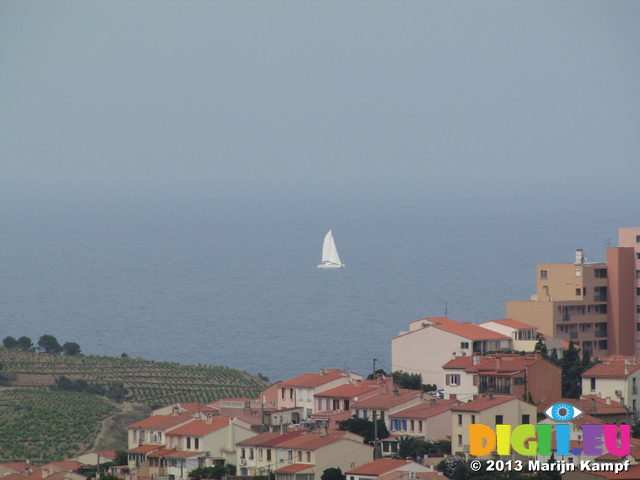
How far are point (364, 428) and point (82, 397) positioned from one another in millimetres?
31777

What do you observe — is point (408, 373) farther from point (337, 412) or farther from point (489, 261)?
point (489, 261)

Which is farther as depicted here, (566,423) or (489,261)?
(489,261)

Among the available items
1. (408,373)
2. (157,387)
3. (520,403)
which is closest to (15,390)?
(157,387)

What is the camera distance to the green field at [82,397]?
67.1 metres

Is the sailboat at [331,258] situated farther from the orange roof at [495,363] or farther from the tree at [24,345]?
the orange roof at [495,363]

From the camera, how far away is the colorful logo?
1693 inches

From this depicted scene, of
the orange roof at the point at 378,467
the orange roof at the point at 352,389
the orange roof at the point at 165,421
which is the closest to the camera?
the orange roof at the point at 378,467

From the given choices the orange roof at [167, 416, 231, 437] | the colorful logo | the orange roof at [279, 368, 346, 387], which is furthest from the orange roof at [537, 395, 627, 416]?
the orange roof at [167, 416, 231, 437]

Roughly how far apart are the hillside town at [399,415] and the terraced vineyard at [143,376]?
18.5 m

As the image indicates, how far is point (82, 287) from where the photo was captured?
587 feet

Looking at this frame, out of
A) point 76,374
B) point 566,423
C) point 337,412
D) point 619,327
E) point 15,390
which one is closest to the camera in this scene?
point 566,423

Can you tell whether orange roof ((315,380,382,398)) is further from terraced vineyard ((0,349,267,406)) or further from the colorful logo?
terraced vineyard ((0,349,267,406))

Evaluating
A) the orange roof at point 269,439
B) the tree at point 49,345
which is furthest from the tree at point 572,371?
the tree at point 49,345

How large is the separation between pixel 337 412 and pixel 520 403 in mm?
7187
